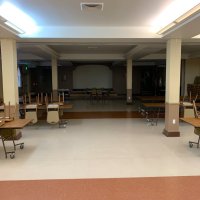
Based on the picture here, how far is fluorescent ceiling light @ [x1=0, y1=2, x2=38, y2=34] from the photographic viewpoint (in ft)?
14.5

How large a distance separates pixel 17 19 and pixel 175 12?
3.34 meters

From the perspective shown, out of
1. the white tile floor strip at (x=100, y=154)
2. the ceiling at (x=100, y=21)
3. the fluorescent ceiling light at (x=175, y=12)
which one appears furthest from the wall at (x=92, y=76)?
the fluorescent ceiling light at (x=175, y=12)

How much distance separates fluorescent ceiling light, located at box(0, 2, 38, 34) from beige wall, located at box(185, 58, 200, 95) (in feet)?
41.5

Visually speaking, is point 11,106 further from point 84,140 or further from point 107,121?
point 107,121

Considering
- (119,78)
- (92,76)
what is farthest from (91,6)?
(119,78)

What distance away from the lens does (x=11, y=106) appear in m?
6.59

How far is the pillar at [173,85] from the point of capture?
6.62 metres

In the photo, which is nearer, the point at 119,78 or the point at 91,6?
the point at 91,6

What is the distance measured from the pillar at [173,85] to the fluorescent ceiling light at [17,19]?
372 centimetres

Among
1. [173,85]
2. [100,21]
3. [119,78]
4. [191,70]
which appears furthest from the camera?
[119,78]

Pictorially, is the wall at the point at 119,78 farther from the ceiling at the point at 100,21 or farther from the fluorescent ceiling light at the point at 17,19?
the fluorescent ceiling light at the point at 17,19

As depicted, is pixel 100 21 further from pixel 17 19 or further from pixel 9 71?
pixel 9 71

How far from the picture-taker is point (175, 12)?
15.7ft

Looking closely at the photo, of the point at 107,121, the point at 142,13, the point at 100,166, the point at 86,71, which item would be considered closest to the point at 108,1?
the point at 142,13
